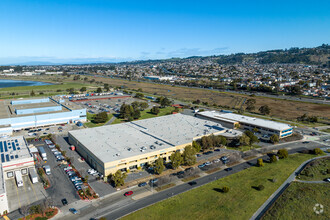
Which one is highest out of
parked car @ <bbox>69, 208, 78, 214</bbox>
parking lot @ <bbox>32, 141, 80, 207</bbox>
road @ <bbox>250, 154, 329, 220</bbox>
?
parked car @ <bbox>69, 208, 78, 214</bbox>

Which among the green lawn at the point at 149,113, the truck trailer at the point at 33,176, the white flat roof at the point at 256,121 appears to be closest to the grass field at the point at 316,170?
the white flat roof at the point at 256,121

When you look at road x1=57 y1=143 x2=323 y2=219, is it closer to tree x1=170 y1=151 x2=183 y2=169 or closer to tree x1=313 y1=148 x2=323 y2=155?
tree x1=170 y1=151 x2=183 y2=169

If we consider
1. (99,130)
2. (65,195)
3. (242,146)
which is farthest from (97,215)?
(242,146)

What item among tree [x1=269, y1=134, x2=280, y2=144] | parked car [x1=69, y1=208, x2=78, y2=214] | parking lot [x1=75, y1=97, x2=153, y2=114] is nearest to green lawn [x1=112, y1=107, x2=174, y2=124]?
parking lot [x1=75, y1=97, x2=153, y2=114]

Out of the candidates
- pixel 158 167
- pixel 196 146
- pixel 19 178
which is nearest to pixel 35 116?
pixel 19 178

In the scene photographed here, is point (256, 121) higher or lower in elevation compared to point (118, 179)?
higher

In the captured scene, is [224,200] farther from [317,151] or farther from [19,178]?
[19,178]

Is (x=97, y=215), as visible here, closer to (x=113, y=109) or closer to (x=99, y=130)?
(x=99, y=130)
